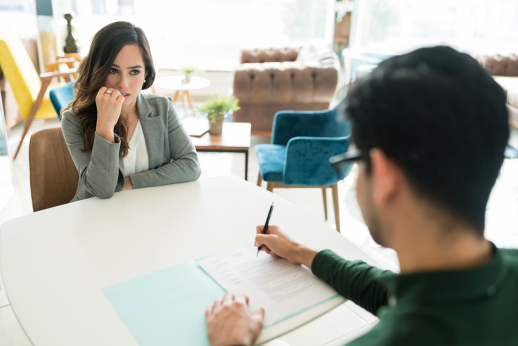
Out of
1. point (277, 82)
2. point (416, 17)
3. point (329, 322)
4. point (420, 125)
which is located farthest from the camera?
point (416, 17)

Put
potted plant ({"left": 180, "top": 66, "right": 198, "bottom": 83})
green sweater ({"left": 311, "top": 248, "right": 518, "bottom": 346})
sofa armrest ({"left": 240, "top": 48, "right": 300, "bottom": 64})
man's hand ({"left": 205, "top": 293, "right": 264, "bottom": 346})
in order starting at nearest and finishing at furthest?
1. green sweater ({"left": 311, "top": 248, "right": 518, "bottom": 346})
2. man's hand ({"left": 205, "top": 293, "right": 264, "bottom": 346})
3. potted plant ({"left": 180, "top": 66, "right": 198, "bottom": 83})
4. sofa armrest ({"left": 240, "top": 48, "right": 300, "bottom": 64})

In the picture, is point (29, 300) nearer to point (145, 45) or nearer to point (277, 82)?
point (145, 45)

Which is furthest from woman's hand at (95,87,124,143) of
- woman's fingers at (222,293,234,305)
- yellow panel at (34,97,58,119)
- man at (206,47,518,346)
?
yellow panel at (34,97,58,119)

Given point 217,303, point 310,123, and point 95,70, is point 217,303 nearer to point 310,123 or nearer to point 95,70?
point 95,70

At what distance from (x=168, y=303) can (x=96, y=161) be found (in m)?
0.71

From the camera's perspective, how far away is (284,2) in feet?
22.1

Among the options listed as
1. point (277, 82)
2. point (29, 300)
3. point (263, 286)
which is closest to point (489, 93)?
point (263, 286)

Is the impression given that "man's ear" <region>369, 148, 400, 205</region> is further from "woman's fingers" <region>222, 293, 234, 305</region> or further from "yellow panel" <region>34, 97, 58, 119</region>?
"yellow panel" <region>34, 97, 58, 119</region>

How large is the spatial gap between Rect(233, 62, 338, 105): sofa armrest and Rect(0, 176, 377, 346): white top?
9.11 feet

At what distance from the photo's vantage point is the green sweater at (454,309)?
0.45 m

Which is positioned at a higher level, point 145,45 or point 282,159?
point 145,45

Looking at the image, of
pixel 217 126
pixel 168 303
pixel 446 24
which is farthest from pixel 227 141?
pixel 446 24

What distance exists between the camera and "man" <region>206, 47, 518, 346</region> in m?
0.46

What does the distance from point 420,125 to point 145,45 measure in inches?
53.8
